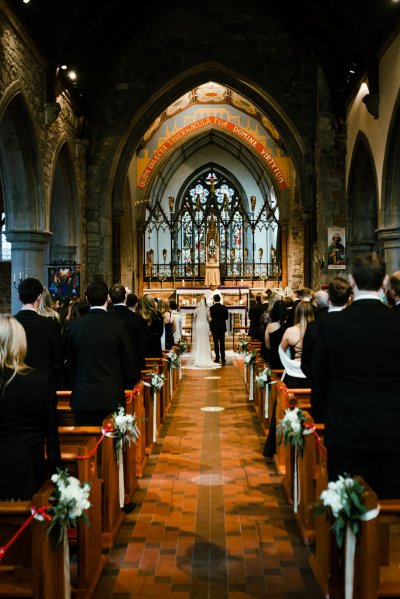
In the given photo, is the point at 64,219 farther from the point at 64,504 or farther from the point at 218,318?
the point at 64,504

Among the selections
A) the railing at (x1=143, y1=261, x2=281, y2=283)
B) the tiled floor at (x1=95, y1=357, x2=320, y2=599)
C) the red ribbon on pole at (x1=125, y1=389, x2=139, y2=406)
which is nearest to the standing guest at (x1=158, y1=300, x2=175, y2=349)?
the tiled floor at (x1=95, y1=357, x2=320, y2=599)

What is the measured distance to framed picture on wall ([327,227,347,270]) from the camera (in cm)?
1523

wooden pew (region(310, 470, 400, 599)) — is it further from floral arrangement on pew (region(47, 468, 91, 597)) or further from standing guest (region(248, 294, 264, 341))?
standing guest (region(248, 294, 264, 341))

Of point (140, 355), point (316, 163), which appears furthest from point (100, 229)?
point (140, 355)

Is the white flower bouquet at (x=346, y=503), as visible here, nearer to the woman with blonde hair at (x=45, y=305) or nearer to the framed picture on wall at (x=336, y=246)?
the woman with blonde hair at (x=45, y=305)

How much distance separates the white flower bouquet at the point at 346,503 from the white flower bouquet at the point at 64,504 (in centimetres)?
108

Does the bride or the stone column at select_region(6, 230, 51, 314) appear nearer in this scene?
the stone column at select_region(6, 230, 51, 314)

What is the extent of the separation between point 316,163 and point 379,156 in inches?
172

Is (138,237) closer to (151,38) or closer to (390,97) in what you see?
(151,38)

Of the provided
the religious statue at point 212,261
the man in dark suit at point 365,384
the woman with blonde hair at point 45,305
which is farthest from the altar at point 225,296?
the man in dark suit at point 365,384

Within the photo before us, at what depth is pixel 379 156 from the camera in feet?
40.0

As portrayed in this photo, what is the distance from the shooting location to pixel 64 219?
53.4 feet

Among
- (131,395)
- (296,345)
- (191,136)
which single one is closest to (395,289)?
(296,345)

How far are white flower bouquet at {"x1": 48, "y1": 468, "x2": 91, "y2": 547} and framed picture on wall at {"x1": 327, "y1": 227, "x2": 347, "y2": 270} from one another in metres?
12.8
